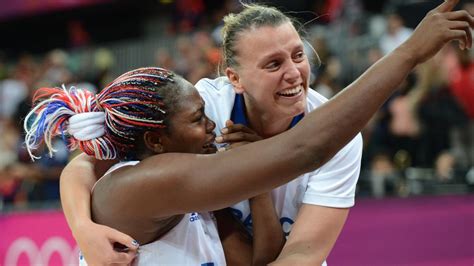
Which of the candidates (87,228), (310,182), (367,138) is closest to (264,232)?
(310,182)

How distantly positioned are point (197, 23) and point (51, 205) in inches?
167

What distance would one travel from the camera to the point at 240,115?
3201 mm

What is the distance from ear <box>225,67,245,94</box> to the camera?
10.6 feet

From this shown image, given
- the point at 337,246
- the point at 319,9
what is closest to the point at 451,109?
the point at 337,246

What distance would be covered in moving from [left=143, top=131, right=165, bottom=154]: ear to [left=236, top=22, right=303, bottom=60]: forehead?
601 mm

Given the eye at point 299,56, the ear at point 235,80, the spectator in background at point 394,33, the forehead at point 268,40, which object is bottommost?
the spectator in background at point 394,33

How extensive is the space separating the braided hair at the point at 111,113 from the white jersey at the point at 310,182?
456 mm

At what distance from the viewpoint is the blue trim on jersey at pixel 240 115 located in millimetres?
3182

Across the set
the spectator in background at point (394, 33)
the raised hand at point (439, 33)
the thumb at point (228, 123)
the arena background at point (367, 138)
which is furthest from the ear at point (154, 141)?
the spectator in background at point (394, 33)

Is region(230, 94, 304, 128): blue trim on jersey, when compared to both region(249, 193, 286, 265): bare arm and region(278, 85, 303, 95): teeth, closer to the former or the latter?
region(278, 85, 303, 95): teeth

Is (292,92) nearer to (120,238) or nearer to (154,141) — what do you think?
(154,141)

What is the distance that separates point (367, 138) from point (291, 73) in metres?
3.44

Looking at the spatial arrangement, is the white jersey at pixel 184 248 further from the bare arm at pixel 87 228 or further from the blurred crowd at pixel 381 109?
the blurred crowd at pixel 381 109

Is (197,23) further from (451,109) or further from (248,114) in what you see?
(248,114)
